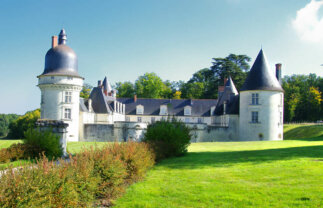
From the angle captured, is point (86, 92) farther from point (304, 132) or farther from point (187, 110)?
point (304, 132)

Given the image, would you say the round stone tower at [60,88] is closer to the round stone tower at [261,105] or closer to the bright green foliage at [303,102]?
the round stone tower at [261,105]

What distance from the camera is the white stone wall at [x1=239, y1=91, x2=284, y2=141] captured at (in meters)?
29.6

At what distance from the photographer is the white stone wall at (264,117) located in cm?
2964

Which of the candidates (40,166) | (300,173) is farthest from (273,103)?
(40,166)

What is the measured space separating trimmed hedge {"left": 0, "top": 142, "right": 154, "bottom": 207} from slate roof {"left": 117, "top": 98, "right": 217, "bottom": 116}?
3522 centimetres

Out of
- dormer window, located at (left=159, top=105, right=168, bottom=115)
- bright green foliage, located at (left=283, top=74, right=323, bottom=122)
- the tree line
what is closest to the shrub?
dormer window, located at (left=159, top=105, right=168, bottom=115)

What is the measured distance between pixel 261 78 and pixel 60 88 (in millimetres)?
19649

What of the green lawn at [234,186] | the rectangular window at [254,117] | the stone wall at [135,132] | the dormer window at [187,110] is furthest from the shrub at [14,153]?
the dormer window at [187,110]

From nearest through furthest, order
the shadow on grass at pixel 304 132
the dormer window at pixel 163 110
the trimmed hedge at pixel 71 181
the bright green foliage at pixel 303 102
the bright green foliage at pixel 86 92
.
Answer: the trimmed hedge at pixel 71 181, the shadow on grass at pixel 304 132, the dormer window at pixel 163 110, the bright green foliage at pixel 303 102, the bright green foliage at pixel 86 92

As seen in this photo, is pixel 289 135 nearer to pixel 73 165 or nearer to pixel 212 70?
pixel 212 70

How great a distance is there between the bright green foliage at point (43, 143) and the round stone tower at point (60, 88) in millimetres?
16931

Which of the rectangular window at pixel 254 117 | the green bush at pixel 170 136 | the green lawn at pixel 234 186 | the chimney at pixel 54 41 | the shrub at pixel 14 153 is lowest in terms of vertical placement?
the green lawn at pixel 234 186

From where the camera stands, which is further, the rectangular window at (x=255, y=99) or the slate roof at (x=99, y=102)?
the slate roof at (x=99, y=102)

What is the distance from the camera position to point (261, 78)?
1181 inches
